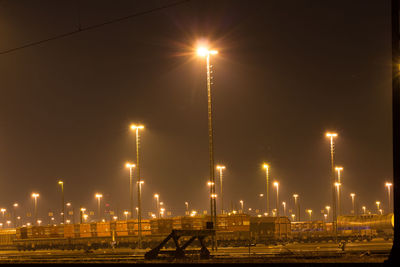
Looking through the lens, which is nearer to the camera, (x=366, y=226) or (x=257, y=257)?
(x=257, y=257)

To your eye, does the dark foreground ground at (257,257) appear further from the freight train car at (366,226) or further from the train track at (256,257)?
the freight train car at (366,226)

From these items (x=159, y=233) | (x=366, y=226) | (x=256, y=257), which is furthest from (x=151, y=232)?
(x=256, y=257)

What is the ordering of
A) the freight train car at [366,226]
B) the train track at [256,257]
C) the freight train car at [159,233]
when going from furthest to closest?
the freight train car at [366,226] → the freight train car at [159,233] → the train track at [256,257]

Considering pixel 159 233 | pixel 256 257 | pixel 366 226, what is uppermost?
pixel 256 257

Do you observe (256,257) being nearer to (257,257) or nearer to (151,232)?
(257,257)

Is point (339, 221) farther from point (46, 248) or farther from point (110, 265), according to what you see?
point (110, 265)

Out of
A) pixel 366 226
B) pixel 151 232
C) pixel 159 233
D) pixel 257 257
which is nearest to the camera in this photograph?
pixel 257 257

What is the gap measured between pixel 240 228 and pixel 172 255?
28114mm

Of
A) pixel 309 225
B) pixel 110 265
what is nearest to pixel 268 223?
pixel 309 225

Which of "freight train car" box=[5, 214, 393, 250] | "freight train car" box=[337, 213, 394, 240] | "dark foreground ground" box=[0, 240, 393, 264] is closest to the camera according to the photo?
"dark foreground ground" box=[0, 240, 393, 264]

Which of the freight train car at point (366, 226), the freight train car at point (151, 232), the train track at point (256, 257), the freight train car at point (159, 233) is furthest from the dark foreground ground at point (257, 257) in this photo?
the freight train car at point (366, 226)

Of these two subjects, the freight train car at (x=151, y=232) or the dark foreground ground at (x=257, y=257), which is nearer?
the dark foreground ground at (x=257, y=257)

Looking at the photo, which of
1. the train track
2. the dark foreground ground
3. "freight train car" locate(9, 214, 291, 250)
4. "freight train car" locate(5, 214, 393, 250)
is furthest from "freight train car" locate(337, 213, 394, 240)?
the train track

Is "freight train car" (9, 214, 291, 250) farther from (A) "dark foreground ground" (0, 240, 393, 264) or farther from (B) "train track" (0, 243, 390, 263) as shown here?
(B) "train track" (0, 243, 390, 263)
